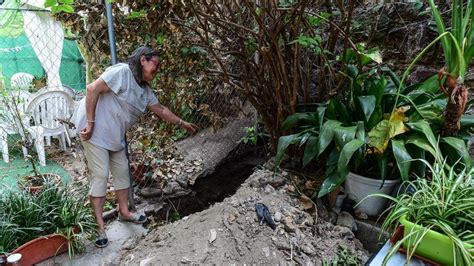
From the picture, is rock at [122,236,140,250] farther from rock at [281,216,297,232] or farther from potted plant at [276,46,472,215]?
potted plant at [276,46,472,215]

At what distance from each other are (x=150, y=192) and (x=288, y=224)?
60.4 inches

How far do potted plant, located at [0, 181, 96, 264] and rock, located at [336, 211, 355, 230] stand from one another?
5.30 feet

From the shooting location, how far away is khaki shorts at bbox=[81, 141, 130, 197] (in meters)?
2.14

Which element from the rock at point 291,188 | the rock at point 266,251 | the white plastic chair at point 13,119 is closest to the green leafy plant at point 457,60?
the rock at point 291,188

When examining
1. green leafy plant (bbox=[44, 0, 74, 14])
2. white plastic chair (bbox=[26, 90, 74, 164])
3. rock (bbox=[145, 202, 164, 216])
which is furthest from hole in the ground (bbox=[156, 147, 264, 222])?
white plastic chair (bbox=[26, 90, 74, 164])

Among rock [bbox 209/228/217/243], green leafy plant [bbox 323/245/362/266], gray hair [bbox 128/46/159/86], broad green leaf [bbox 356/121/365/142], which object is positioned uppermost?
gray hair [bbox 128/46/159/86]

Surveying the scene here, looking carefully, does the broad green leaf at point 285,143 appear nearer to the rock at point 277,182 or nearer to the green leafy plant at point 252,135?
the rock at point 277,182

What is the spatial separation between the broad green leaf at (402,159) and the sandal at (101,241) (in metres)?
1.89

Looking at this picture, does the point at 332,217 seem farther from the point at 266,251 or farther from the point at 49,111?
the point at 49,111

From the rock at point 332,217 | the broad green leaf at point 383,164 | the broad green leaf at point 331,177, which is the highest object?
→ the broad green leaf at point 383,164

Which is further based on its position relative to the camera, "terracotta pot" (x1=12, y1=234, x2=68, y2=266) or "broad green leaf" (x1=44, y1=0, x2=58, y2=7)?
"terracotta pot" (x1=12, y1=234, x2=68, y2=266)

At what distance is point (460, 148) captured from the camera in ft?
5.66

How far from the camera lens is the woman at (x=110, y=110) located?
6.62 ft

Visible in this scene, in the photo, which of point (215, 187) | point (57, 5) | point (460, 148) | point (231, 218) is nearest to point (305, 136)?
point (231, 218)
